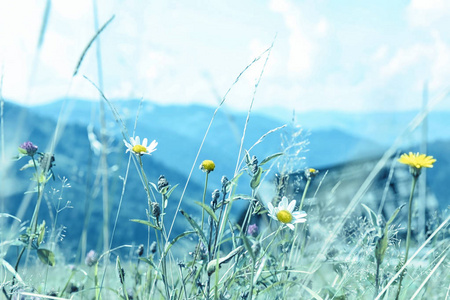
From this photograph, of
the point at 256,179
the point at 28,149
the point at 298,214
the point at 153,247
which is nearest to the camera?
the point at 256,179

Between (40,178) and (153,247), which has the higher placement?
(40,178)

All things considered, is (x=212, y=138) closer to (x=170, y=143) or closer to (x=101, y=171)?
(x=170, y=143)

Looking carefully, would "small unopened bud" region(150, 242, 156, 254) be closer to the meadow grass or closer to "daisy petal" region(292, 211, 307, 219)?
the meadow grass

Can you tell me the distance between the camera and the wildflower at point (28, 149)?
1096 mm

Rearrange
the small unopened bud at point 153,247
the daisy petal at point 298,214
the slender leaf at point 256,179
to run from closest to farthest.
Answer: the slender leaf at point 256,179 < the daisy petal at point 298,214 < the small unopened bud at point 153,247

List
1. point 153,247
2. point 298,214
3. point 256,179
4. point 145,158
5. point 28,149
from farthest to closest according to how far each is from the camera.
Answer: point 145,158, point 153,247, point 28,149, point 298,214, point 256,179

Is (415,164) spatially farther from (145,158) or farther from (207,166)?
(145,158)

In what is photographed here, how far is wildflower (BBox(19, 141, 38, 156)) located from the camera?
110 cm

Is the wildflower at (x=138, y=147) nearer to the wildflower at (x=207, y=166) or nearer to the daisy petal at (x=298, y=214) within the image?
the wildflower at (x=207, y=166)

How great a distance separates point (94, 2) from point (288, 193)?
2.53 ft

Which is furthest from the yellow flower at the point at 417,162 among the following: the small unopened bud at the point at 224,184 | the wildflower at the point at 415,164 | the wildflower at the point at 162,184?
the wildflower at the point at 162,184

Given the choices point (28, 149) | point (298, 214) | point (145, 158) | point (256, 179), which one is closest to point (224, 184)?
point (256, 179)

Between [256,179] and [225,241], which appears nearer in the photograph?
[256,179]

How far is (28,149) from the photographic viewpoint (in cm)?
110
